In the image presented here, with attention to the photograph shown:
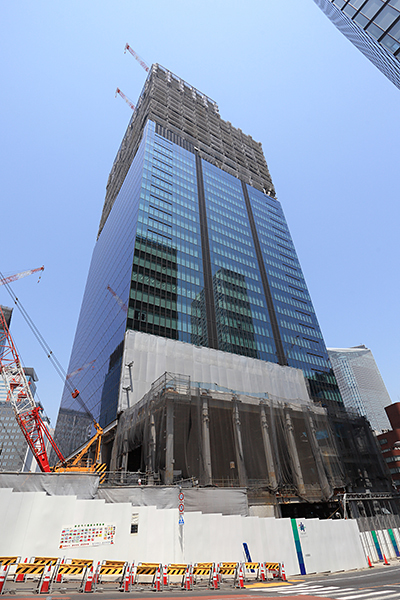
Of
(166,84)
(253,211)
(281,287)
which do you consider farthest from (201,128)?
(281,287)

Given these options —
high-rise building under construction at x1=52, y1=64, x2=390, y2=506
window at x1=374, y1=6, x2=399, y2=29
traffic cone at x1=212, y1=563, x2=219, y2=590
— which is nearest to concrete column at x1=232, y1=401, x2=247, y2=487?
high-rise building under construction at x1=52, y1=64, x2=390, y2=506

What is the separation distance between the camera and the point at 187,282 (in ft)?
189

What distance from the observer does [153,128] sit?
81000 mm

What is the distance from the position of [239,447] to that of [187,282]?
33.2 metres

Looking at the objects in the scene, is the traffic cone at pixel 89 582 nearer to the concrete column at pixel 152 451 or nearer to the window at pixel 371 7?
the concrete column at pixel 152 451

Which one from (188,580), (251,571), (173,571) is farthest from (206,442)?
(188,580)

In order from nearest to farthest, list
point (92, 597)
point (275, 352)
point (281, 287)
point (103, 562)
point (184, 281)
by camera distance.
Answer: point (92, 597), point (103, 562), point (184, 281), point (275, 352), point (281, 287)

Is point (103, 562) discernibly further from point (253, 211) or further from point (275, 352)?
point (253, 211)

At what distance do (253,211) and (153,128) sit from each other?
114 feet

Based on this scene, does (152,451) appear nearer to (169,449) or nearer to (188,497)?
(169,449)

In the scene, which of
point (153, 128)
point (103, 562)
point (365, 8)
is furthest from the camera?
point (153, 128)

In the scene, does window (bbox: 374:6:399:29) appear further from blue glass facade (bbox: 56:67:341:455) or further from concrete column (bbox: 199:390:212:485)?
blue glass facade (bbox: 56:67:341:455)

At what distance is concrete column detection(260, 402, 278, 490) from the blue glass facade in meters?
18.9

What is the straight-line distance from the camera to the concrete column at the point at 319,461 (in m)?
29.7
